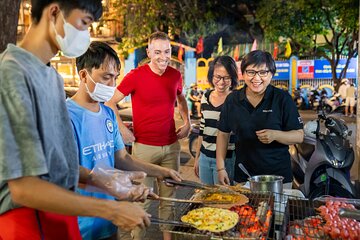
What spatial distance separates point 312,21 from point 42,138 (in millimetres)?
17633

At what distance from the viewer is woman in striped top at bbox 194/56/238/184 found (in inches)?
162

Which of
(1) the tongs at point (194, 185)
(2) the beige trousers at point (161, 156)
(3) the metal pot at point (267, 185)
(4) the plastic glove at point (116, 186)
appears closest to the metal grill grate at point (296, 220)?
(3) the metal pot at point (267, 185)

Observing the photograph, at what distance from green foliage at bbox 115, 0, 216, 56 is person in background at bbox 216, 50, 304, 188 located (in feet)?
42.2

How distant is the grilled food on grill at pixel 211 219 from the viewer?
81.0 inches

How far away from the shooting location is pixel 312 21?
17.3 m

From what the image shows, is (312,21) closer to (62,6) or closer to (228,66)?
(228,66)

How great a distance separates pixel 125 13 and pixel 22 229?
1589cm

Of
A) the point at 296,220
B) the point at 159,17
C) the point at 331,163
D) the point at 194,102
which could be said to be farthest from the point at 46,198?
the point at 159,17

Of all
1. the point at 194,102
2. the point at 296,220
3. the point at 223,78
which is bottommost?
the point at 296,220

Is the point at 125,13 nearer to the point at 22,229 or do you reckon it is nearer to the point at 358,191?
the point at 358,191

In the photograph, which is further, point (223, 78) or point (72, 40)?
point (223, 78)

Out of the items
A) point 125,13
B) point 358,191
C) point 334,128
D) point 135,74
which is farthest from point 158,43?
point 125,13

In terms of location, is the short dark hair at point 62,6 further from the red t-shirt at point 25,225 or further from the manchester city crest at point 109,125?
the manchester city crest at point 109,125

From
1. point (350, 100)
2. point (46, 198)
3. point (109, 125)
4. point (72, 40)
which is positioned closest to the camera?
point (46, 198)
